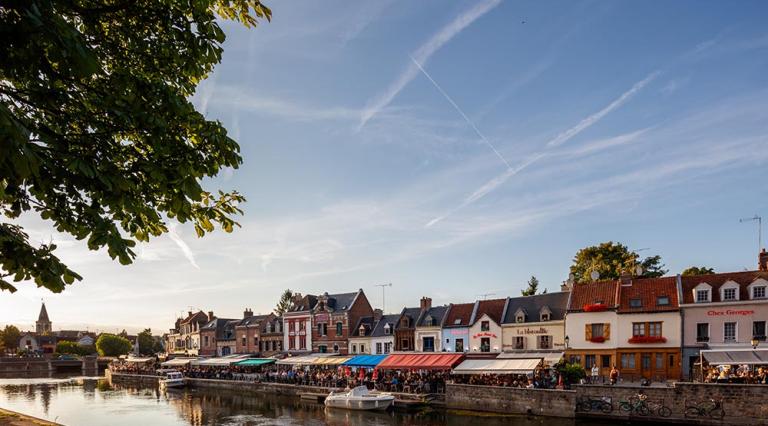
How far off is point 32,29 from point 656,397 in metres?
32.4

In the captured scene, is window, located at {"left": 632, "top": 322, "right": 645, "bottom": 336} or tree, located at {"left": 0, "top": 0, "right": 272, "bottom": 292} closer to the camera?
tree, located at {"left": 0, "top": 0, "right": 272, "bottom": 292}

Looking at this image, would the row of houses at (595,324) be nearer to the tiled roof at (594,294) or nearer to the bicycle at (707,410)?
the tiled roof at (594,294)

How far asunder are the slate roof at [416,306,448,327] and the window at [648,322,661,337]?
17.7 meters

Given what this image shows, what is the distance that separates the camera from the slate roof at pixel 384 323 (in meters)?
53.5

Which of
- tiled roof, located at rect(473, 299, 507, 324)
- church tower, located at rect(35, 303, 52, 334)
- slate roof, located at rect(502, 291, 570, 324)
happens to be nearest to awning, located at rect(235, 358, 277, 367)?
tiled roof, located at rect(473, 299, 507, 324)

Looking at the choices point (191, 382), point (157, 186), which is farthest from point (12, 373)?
point (157, 186)

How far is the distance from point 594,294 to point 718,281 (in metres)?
8.15

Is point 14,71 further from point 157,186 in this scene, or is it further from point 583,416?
point 583,416

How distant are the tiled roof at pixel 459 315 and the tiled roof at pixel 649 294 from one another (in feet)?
43.1

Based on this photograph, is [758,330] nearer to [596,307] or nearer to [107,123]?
[596,307]

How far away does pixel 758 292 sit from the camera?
1353 inches

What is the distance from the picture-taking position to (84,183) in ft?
19.9

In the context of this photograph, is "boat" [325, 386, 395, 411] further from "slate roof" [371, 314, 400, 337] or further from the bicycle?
the bicycle

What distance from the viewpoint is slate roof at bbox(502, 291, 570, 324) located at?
140ft
